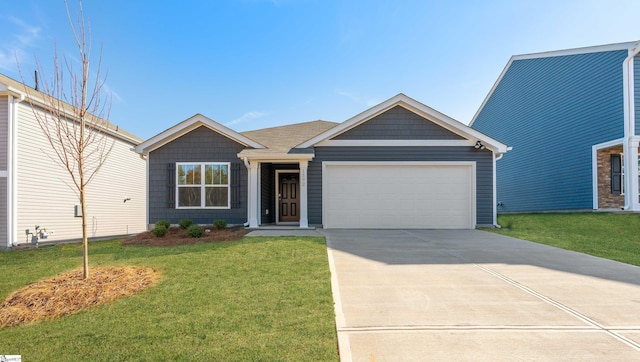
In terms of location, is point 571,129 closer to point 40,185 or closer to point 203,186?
point 203,186

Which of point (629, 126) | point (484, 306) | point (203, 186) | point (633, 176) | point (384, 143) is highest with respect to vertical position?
point (629, 126)

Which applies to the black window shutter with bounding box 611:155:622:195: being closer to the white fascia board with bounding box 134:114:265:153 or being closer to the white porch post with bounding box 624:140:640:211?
the white porch post with bounding box 624:140:640:211

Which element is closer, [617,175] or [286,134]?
[617,175]

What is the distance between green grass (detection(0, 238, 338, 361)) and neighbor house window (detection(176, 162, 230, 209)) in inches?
215

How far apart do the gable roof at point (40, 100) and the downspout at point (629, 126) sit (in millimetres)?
16608

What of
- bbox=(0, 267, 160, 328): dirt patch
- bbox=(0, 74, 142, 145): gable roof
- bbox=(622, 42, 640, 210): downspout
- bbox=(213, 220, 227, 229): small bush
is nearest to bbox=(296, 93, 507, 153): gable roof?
bbox=(213, 220, 227, 229): small bush

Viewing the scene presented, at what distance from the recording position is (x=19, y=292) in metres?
4.19

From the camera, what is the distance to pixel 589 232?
9859 millimetres

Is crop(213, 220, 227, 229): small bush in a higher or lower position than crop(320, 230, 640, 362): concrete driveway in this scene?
higher

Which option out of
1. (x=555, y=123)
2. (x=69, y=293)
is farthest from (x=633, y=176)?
(x=69, y=293)

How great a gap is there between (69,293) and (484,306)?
5.30 m

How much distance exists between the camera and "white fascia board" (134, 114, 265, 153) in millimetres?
11031

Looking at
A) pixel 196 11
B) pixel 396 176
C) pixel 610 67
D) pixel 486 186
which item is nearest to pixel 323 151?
pixel 396 176

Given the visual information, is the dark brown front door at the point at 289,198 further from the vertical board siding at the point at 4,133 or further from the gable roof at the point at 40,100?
the vertical board siding at the point at 4,133
